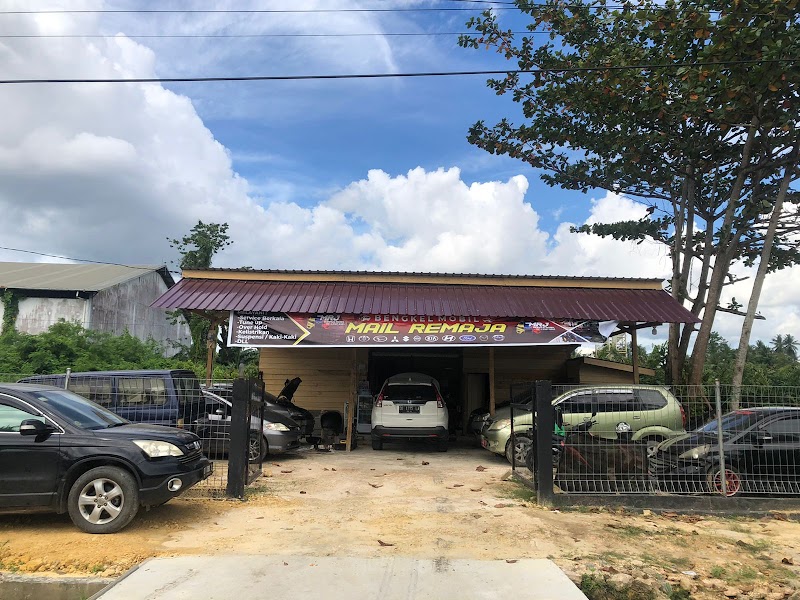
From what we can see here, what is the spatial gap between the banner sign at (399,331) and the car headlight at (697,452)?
5260 millimetres

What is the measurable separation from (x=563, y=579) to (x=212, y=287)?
1144 cm

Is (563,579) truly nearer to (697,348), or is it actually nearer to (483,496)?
(483,496)

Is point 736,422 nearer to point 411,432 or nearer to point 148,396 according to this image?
point 411,432

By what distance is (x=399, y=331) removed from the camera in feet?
42.9

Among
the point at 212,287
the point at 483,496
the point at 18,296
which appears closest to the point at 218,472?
the point at 483,496

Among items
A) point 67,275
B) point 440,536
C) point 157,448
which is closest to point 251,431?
point 157,448

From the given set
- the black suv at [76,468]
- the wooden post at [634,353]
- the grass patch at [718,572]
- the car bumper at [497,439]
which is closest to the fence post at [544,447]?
the grass patch at [718,572]

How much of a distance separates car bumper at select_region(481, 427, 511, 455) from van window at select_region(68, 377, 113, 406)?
23.2 feet

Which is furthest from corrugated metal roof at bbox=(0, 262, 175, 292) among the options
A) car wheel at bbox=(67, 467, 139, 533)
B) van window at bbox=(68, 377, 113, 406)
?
car wheel at bbox=(67, 467, 139, 533)

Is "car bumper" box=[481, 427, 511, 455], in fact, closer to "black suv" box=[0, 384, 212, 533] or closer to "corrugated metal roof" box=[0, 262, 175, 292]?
"black suv" box=[0, 384, 212, 533]

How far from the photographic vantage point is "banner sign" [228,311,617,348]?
42.1 ft

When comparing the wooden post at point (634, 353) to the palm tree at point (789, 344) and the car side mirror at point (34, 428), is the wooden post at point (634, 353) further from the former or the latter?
the palm tree at point (789, 344)

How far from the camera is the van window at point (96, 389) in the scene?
8.32m

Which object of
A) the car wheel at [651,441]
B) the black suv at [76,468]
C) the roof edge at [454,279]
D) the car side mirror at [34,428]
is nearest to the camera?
the car side mirror at [34,428]
